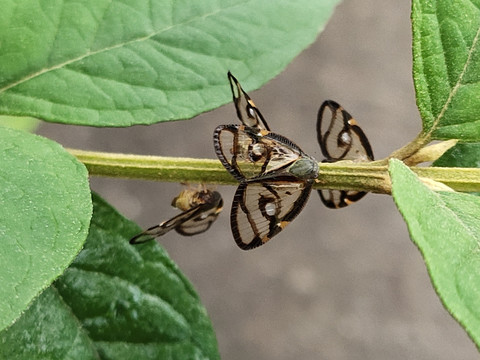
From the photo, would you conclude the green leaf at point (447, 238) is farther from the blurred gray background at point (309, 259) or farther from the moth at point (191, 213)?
the blurred gray background at point (309, 259)

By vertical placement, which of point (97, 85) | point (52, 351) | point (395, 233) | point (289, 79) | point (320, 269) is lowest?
point (320, 269)

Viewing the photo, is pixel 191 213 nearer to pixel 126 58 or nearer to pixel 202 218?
Answer: pixel 202 218

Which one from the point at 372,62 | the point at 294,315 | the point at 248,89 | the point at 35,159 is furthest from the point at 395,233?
the point at 35,159

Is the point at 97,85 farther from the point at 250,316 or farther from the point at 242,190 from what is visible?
the point at 250,316

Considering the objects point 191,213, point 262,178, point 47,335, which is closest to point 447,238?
point 262,178

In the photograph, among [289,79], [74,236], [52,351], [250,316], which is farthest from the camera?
[289,79]

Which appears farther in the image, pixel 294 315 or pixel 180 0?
pixel 294 315
